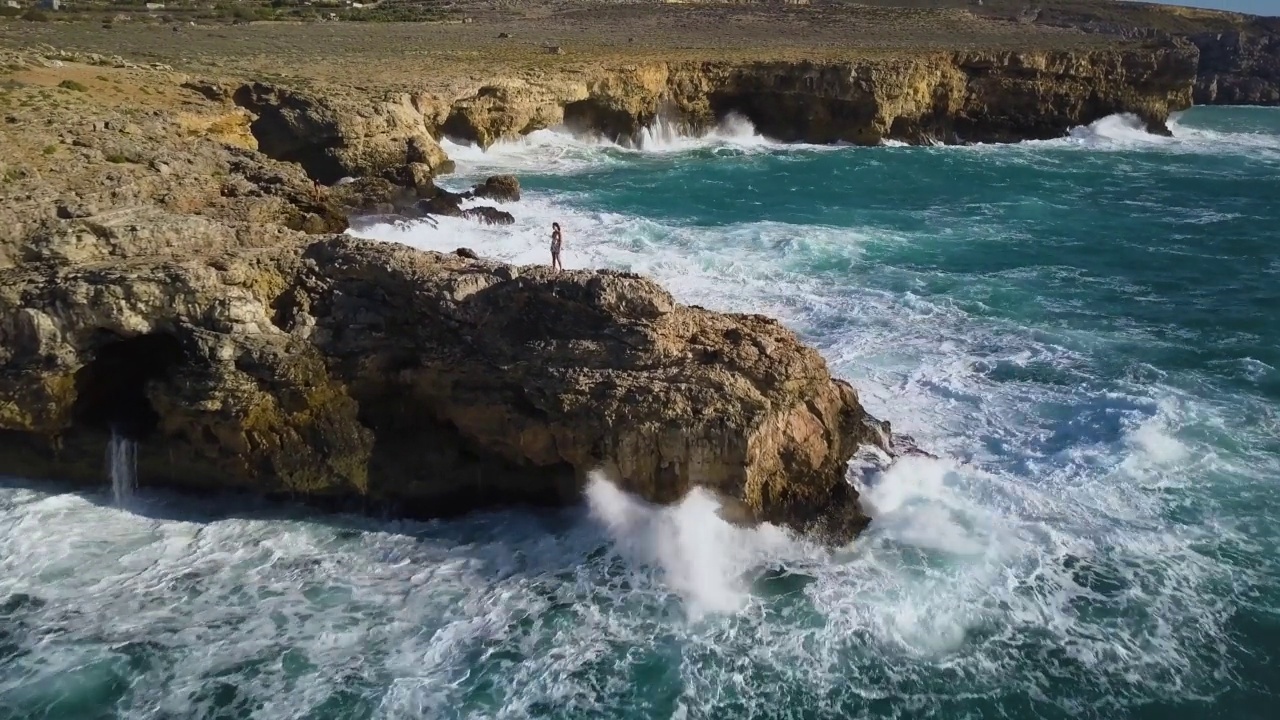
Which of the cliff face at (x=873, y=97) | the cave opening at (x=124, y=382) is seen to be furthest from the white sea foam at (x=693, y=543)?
the cliff face at (x=873, y=97)

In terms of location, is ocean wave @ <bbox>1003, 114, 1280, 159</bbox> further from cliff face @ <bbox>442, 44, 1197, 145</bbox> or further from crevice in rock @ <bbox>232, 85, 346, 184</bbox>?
crevice in rock @ <bbox>232, 85, 346, 184</bbox>

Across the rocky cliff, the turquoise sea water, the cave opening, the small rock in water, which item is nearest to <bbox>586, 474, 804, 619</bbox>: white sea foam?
the turquoise sea water

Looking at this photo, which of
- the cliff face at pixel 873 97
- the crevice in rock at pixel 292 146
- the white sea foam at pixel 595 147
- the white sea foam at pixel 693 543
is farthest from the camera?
→ the cliff face at pixel 873 97

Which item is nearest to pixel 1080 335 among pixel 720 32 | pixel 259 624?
pixel 259 624

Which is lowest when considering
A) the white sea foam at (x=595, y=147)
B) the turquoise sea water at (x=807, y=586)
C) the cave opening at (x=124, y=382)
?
the turquoise sea water at (x=807, y=586)

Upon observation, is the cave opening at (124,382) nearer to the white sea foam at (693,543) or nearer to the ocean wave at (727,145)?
the white sea foam at (693,543)

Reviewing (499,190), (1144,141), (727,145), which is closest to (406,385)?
(499,190)

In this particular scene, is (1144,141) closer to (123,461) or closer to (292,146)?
(292,146)
